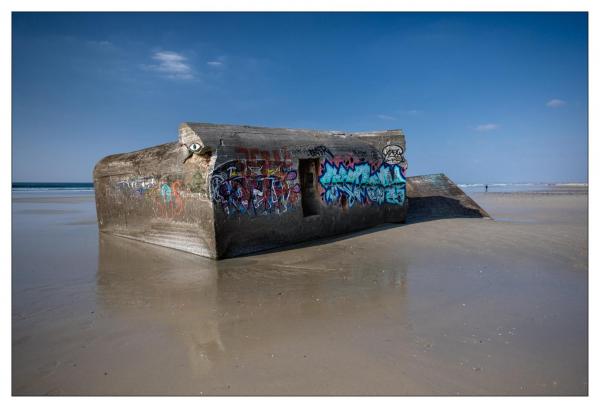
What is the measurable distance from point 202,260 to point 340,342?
3.46 meters

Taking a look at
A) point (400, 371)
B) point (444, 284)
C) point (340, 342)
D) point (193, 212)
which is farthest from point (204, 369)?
point (193, 212)

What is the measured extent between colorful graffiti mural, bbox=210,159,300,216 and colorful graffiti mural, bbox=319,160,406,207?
0.84m

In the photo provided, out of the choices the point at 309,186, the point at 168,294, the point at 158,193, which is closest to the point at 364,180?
the point at 309,186

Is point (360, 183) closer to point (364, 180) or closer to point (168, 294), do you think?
point (364, 180)

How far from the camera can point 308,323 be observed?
3.27 meters

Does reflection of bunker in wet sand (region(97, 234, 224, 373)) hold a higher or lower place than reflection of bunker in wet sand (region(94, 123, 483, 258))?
lower

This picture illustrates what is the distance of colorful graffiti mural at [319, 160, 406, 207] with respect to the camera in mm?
7348

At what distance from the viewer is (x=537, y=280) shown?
4379 millimetres

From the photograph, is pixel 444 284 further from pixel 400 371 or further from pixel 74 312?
pixel 74 312

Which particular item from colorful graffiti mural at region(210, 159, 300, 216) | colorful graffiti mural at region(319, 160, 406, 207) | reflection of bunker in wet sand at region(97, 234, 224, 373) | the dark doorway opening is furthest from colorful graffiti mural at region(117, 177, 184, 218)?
colorful graffiti mural at region(319, 160, 406, 207)

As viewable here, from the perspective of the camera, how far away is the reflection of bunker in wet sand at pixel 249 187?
5891 mm

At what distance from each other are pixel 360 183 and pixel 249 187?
9.14 ft

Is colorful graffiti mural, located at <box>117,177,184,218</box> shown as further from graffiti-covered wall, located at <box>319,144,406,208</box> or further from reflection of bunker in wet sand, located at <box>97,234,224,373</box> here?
graffiti-covered wall, located at <box>319,144,406,208</box>

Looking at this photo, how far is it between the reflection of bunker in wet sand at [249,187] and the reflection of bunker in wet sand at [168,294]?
2.19ft
